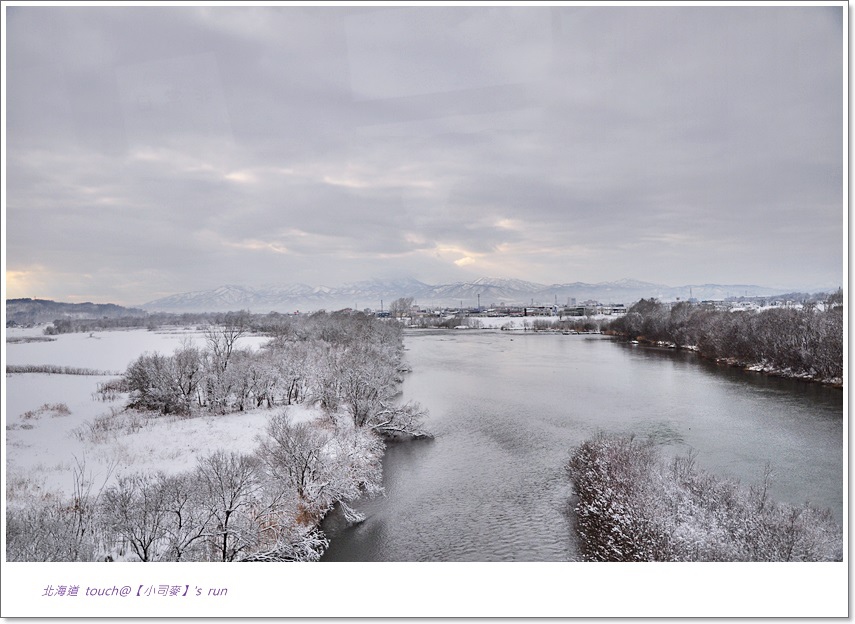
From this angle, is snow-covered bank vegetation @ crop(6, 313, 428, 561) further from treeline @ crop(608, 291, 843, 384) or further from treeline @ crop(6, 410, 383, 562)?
treeline @ crop(608, 291, 843, 384)

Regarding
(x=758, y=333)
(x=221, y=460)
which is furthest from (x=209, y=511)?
(x=758, y=333)

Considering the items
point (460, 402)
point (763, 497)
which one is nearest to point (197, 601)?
point (763, 497)

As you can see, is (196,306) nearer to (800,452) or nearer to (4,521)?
(4,521)

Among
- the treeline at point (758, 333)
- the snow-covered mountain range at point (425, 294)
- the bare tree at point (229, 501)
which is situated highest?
the snow-covered mountain range at point (425, 294)

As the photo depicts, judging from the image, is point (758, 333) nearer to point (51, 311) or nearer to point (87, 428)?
point (87, 428)

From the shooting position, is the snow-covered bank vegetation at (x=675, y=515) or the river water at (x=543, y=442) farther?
the river water at (x=543, y=442)

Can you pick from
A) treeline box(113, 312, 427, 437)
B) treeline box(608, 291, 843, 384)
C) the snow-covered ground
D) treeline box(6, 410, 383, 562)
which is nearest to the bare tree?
treeline box(6, 410, 383, 562)

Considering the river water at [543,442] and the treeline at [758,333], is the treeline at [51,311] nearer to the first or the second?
the river water at [543,442]

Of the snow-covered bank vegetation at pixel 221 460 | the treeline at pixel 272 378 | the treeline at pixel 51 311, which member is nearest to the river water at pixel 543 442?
the snow-covered bank vegetation at pixel 221 460
